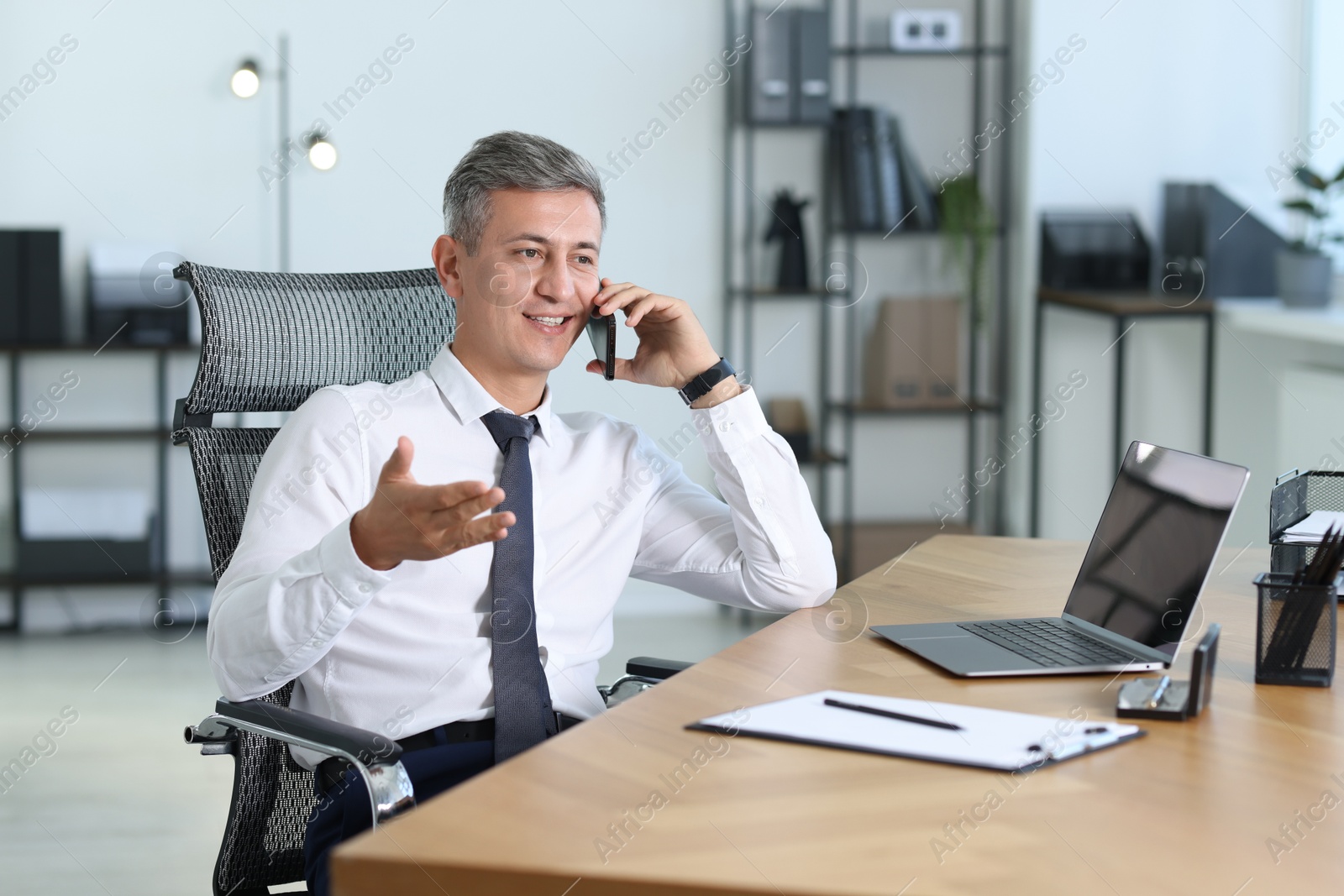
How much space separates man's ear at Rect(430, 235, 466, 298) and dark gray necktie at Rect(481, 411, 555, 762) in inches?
10.0

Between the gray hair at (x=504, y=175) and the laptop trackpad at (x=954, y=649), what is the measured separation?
672mm

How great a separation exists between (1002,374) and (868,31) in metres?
1.19

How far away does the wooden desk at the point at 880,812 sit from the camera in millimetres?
839

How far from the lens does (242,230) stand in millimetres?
3996

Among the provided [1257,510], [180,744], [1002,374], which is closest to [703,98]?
[1002,374]

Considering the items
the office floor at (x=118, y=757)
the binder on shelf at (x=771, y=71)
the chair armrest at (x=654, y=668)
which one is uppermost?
the binder on shelf at (x=771, y=71)

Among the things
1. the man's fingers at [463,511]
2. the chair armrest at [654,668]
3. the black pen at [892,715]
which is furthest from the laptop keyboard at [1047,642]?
the man's fingers at [463,511]

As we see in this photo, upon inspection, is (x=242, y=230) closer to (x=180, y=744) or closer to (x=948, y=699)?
(x=180, y=744)

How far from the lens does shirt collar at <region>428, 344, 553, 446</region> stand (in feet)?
5.27

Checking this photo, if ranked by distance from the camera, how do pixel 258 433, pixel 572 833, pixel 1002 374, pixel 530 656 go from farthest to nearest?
pixel 1002 374, pixel 258 433, pixel 530 656, pixel 572 833

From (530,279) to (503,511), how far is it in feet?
1.20

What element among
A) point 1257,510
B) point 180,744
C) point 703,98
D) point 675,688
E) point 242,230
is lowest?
point 180,744

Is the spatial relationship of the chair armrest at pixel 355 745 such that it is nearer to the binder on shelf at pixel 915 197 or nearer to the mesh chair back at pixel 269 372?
the mesh chair back at pixel 269 372

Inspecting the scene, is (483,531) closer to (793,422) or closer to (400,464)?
(400,464)
